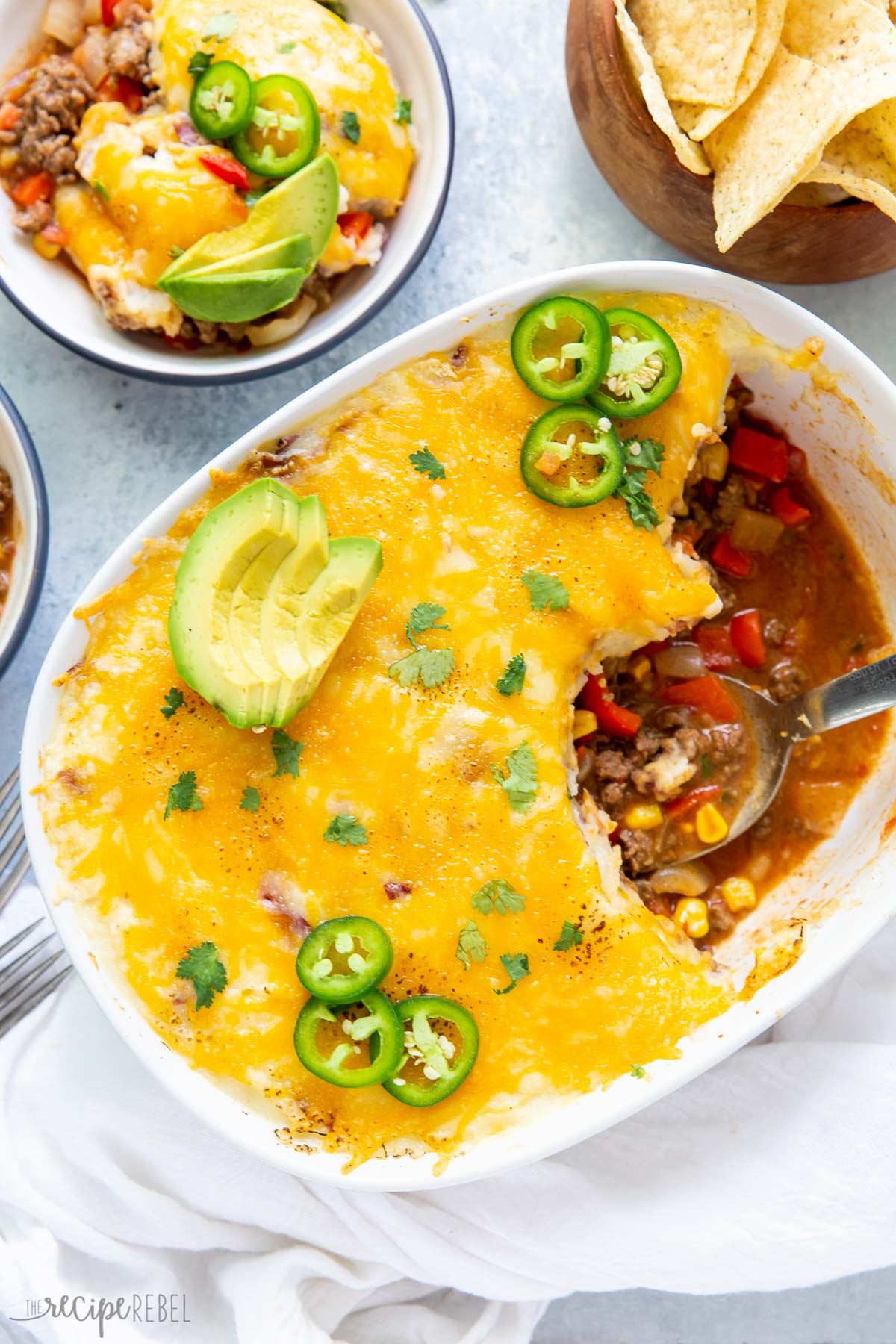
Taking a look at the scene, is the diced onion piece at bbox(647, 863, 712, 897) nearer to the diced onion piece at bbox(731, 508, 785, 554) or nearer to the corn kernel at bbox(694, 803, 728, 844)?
the corn kernel at bbox(694, 803, 728, 844)

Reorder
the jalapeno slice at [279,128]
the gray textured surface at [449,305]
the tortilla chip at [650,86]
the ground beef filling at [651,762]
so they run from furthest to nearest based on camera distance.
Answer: the gray textured surface at [449,305] → the ground beef filling at [651,762] → the jalapeno slice at [279,128] → the tortilla chip at [650,86]

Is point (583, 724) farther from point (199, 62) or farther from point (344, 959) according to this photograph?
point (199, 62)

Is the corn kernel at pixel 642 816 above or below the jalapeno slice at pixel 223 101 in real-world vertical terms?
below

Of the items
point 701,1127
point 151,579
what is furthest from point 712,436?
point 701,1127

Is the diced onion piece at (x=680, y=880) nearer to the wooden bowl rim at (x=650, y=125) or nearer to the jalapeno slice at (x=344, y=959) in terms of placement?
the jalapeno slice at (x=344, y=959)

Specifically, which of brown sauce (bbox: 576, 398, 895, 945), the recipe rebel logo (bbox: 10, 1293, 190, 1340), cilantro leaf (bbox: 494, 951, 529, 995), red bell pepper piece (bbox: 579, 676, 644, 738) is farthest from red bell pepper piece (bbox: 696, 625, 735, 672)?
the recipe rebel logo (bbox: 10, 1293, 190, 1340)

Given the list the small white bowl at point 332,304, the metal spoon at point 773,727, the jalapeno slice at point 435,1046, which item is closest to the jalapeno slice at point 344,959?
the jalapeno slice at point 435,1046
